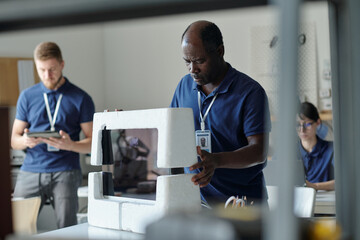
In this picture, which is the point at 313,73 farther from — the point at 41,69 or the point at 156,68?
the point at 41,69

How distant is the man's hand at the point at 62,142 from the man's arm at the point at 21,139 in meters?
0.07

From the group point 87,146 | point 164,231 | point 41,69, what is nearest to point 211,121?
point 164,231

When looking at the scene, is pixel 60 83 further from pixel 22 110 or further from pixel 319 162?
pixel 319 162

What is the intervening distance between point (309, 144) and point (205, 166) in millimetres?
2242

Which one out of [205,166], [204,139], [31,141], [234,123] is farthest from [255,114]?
[31,141]

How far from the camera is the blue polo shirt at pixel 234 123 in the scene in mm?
1835

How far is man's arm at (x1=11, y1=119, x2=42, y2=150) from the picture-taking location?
300cm

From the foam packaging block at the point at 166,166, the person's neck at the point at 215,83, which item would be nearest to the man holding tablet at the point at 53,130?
the person's neck at the point at 215,83

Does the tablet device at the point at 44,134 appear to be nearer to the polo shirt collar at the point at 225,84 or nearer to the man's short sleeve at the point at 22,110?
the man's short sleeve at the point at 22,110

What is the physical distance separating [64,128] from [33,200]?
50 cm

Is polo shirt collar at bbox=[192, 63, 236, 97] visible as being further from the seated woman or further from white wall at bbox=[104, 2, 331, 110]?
white wall at bbox=[104, 2, 331, 110]

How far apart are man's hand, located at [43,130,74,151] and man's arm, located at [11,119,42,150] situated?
Answer: 7 cm

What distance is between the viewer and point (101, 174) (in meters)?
1.68

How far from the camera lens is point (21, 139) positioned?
3086 millimetres
